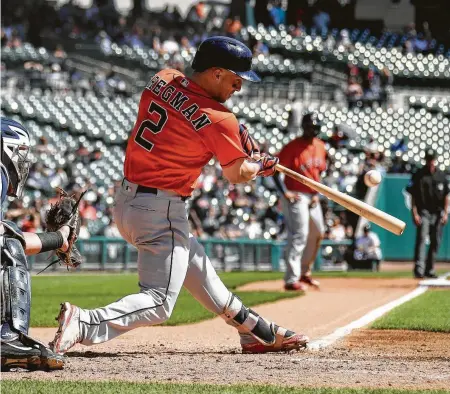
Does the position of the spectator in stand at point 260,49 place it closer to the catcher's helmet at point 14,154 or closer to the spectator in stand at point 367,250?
the spectator in stand at point 367,250

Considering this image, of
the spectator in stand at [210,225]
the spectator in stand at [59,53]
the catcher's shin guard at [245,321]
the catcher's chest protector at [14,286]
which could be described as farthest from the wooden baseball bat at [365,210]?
the spectator in stand at [59,53]

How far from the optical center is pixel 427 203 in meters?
15.0

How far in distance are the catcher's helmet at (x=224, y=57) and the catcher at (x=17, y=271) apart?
3.72 feet

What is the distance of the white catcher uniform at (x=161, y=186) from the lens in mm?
5559

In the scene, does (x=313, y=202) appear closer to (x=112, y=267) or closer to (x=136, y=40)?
(x=112, y=267)

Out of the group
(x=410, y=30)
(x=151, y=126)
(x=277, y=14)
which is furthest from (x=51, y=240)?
(x=410, y=30)

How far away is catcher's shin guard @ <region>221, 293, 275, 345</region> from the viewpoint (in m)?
6.15

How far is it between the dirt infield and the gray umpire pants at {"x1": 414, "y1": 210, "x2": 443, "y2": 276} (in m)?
6.49

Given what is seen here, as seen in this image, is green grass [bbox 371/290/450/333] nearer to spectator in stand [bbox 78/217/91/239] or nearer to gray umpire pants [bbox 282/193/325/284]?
gray umpire pants [bbox 282/193/325/284]

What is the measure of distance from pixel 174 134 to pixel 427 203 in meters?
9.93

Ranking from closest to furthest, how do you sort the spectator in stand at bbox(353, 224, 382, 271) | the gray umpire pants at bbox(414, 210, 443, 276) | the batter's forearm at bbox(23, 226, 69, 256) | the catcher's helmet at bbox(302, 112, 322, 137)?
the batter's forearm at bbox(23, 226, 69, 256) → the catcher's helmet at bbox(302, 112, 322, 137) → the gray umpire pants at bbox(414, 210, 443, 276) → the spectator in stand at bbox(353, 224, 382, 271)

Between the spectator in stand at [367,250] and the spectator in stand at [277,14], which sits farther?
the spectator in stand at [277,14]

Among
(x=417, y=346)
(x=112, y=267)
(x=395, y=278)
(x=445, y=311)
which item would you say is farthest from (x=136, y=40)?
(x=417, y=346)

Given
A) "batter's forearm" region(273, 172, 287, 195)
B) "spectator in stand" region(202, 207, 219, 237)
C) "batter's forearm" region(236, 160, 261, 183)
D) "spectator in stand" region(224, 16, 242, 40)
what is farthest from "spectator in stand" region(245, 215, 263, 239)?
"batter's forearm" region(236, 160, 261, 183)
